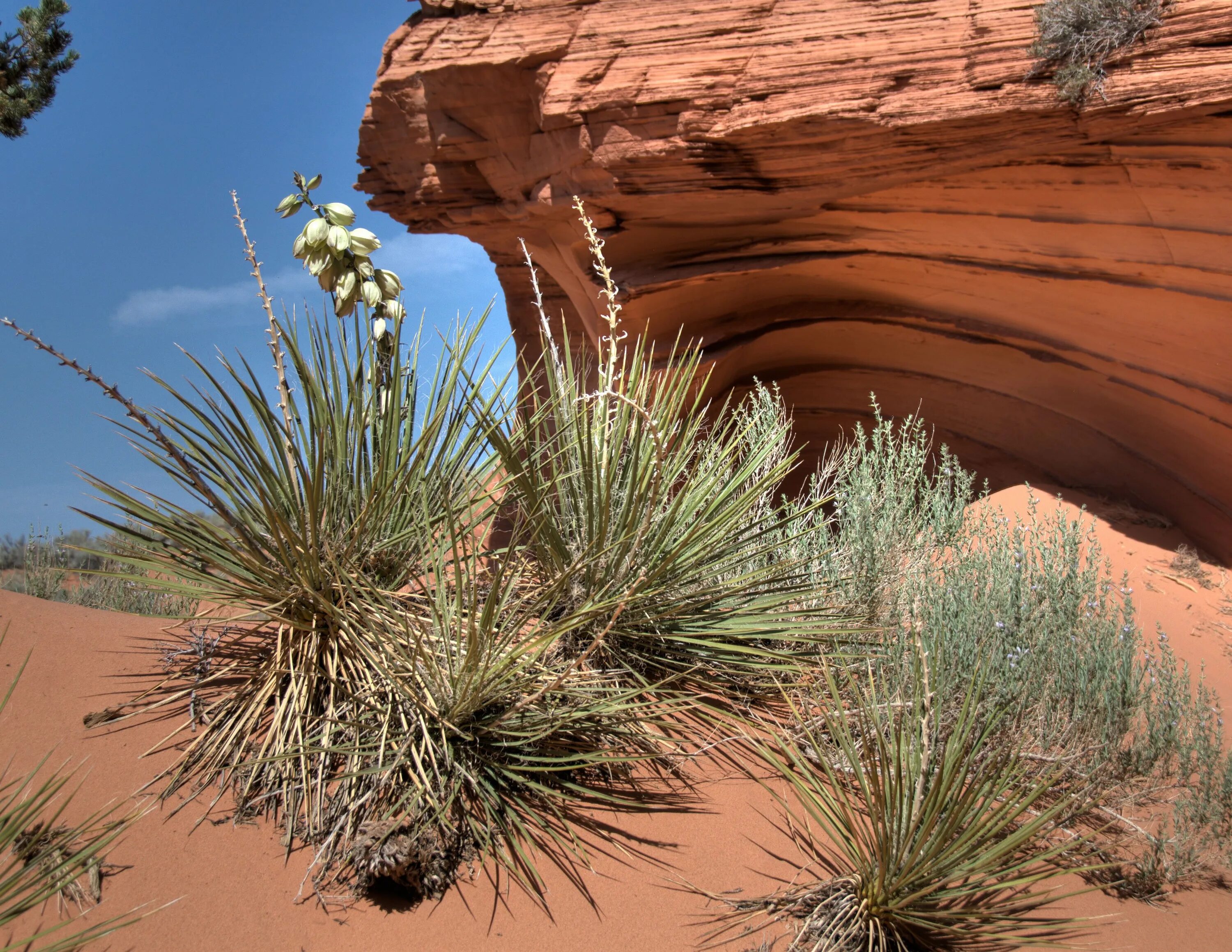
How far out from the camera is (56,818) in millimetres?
2195

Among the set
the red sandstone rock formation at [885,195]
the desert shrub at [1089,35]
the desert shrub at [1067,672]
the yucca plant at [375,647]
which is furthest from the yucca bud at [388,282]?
the desert shrub at [1089,35]

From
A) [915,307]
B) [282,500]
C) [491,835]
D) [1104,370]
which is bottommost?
[491,835]

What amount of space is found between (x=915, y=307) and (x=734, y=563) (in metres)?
4.27

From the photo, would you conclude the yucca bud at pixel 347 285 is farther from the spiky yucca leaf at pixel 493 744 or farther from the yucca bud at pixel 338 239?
the spiky yucca leaf at pixel 493 744

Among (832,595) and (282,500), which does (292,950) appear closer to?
(282,500)

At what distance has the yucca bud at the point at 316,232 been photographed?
2.91 meters

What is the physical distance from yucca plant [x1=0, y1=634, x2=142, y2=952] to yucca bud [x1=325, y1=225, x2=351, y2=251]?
1603mm

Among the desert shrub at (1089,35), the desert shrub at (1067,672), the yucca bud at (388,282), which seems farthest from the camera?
the desert shrub at (1089,35)

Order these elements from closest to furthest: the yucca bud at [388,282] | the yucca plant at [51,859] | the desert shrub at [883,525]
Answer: the yucca plant at [51,859]
the yucca bud at [388,282]
the desert shrub at [883,525]

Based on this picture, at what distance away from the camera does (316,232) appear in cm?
291

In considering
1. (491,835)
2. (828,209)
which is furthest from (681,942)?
(828,209)

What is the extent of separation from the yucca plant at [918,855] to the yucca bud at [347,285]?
6.69 feet

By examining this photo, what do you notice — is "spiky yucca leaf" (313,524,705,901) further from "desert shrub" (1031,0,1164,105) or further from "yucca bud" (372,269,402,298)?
"desert shrub" (1031,0,1164,105)

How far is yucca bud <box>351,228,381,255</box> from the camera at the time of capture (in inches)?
120
